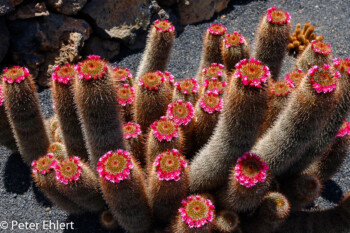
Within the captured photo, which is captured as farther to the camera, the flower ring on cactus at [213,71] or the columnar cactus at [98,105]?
the flower ring on cactus at [213,71]

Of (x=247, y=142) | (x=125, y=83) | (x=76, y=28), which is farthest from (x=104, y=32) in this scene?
(x=247, y=142)

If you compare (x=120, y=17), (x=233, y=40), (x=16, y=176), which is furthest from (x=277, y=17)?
(x=16, y=176)

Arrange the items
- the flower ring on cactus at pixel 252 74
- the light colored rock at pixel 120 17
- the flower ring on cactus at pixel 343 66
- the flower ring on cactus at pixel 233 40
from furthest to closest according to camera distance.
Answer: the light colored rock at pixel 120 17
the flower ring on cactus at pixel 233 40
the flower ring on cactus at pixel 343 66
the flower ring on cactus at pixel 252 74

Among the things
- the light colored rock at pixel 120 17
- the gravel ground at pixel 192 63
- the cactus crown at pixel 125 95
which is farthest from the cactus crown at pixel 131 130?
the light colored rock at pixel 120 17

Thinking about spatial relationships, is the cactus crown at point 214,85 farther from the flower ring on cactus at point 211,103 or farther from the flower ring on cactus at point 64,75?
the flower ring on cactus at point 64,75

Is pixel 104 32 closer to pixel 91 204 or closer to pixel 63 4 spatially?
pixel 63 4

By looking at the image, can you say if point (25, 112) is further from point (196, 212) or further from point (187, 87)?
point (196, 212)
